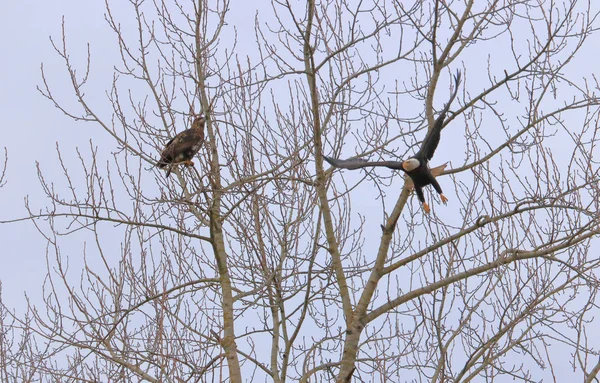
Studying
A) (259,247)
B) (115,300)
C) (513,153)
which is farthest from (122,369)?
(513,153)

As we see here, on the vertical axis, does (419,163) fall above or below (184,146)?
below

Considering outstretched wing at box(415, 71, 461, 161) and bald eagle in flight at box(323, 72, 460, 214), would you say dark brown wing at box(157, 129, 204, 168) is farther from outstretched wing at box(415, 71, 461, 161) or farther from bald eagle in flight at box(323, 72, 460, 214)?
outstretched wing at box(415, 71, 461, 161)

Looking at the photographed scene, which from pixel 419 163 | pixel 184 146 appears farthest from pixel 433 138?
pixel 184 146

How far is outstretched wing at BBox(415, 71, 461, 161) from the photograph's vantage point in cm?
547

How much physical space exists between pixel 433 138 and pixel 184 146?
1.84 m

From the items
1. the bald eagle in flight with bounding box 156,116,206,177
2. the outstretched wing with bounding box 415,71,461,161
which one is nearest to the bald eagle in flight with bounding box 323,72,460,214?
the outstretched wing with bounding box 415,71,461,161

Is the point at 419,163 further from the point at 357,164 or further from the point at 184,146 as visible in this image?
the point at 184,146

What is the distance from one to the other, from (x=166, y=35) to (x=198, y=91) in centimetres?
66

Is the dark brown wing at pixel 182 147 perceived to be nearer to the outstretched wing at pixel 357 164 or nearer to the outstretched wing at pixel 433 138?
the outstretched wing at pixel 357 164

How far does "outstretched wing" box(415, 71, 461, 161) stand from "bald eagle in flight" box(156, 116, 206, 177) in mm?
1598

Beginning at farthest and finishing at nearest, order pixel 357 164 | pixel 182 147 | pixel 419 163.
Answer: pixel 182 147 < pixel 419 163 < pixel 357 164

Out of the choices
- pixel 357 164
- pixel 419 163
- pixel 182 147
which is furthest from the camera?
pixel 182 147

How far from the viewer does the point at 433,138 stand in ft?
18.6

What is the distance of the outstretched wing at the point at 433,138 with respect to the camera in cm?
547
